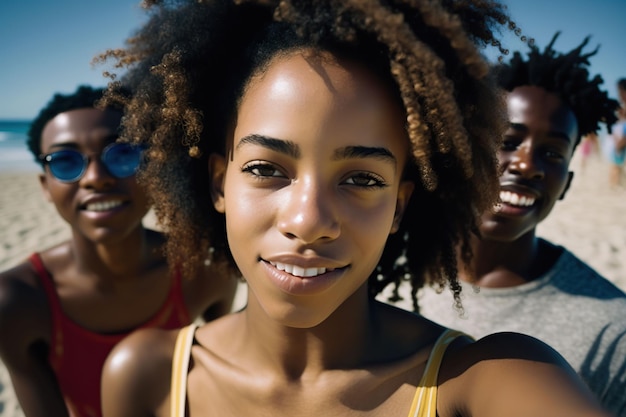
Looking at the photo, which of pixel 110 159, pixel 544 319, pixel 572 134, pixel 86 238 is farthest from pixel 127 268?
pixel 572 134

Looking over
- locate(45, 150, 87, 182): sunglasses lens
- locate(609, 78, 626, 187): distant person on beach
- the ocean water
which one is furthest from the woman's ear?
the ocean water

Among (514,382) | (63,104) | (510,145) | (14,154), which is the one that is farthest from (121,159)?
(14,154)

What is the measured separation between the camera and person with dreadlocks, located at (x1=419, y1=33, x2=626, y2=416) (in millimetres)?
2416

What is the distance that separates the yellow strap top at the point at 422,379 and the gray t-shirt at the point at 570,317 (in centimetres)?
66

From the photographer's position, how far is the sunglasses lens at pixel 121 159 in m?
2.64

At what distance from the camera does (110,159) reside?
2.65 metres

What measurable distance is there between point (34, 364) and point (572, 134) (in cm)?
304

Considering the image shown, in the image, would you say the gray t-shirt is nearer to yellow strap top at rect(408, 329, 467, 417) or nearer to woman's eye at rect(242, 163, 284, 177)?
yellow strap top at rect(408, 329, 467, 417)

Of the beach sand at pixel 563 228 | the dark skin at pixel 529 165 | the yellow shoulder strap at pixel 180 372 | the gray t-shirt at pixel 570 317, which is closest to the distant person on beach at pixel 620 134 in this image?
the beach sand at pixel 563 228

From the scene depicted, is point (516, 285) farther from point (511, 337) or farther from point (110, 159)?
point (110, 159)

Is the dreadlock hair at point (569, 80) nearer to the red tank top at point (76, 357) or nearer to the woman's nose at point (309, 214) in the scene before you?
the woman's nose at point (309, 214)

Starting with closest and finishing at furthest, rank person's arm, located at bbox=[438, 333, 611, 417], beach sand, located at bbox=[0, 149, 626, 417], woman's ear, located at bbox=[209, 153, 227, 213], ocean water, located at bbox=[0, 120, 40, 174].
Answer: person's arm, located at bbox=[438, 333, 611, 417] < woman's ear, located at bbox=[209, 153, 227, 213] < beach sand, located at bbox=[0, 149, 626, 417] < ocean water, located at bbox=[0, 120, 40, 174]

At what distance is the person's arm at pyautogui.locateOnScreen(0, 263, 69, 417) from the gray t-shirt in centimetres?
193

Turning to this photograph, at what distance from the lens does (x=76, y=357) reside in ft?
8.86
